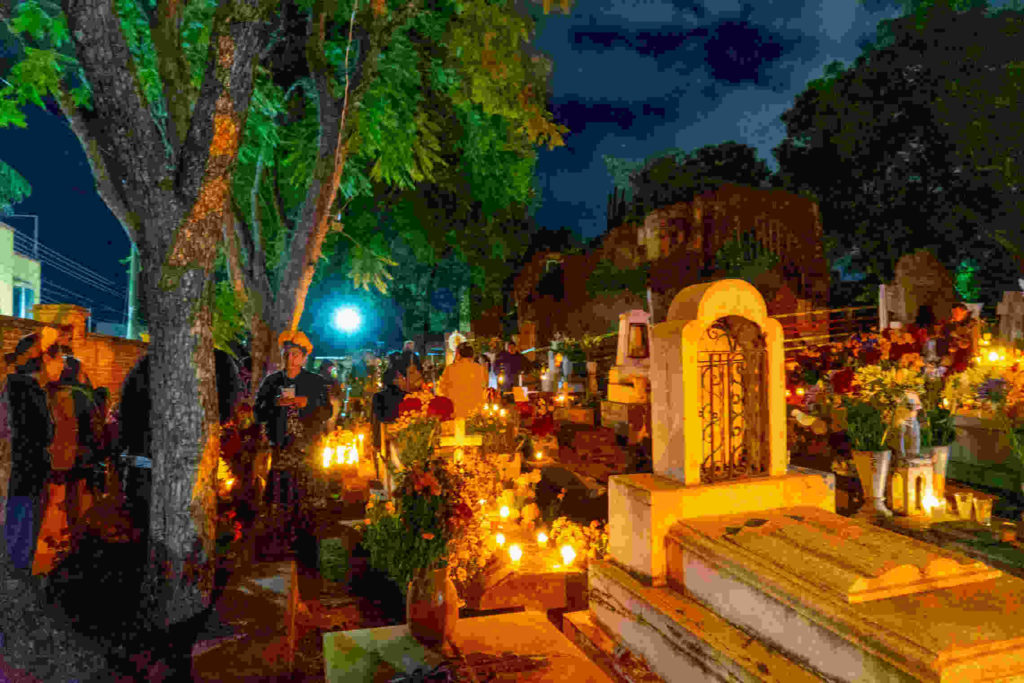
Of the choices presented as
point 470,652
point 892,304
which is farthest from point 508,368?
point 470,652

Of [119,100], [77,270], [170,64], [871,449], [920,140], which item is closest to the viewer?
[119,100]

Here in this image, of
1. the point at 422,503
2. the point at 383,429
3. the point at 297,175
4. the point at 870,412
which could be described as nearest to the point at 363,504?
the point at 383,429

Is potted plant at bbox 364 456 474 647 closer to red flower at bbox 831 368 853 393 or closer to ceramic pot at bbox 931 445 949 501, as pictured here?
red flower at bbox 831 368 853 393

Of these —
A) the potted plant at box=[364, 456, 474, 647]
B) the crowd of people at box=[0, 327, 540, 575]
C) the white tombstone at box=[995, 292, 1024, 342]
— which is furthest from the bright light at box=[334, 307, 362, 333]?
the potted plant at box=[364, 456, 474, 647]

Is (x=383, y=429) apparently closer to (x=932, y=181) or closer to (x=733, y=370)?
(x=733, y=370)

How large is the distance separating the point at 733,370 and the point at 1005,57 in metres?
21.5

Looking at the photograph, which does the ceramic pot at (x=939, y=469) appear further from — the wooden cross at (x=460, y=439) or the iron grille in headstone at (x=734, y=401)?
the wooden cross at (x=460, y=439)

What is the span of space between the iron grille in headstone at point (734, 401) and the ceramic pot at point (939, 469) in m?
3.01

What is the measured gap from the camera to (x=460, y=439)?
7.36m

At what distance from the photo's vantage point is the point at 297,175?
12.6 m

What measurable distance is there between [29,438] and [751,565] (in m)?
4.81

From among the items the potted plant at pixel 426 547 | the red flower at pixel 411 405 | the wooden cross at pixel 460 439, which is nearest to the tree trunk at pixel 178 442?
the potted plant at pixel 426 547

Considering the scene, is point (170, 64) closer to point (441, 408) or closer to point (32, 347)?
point (32, 347)

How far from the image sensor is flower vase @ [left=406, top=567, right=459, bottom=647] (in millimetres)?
4207
